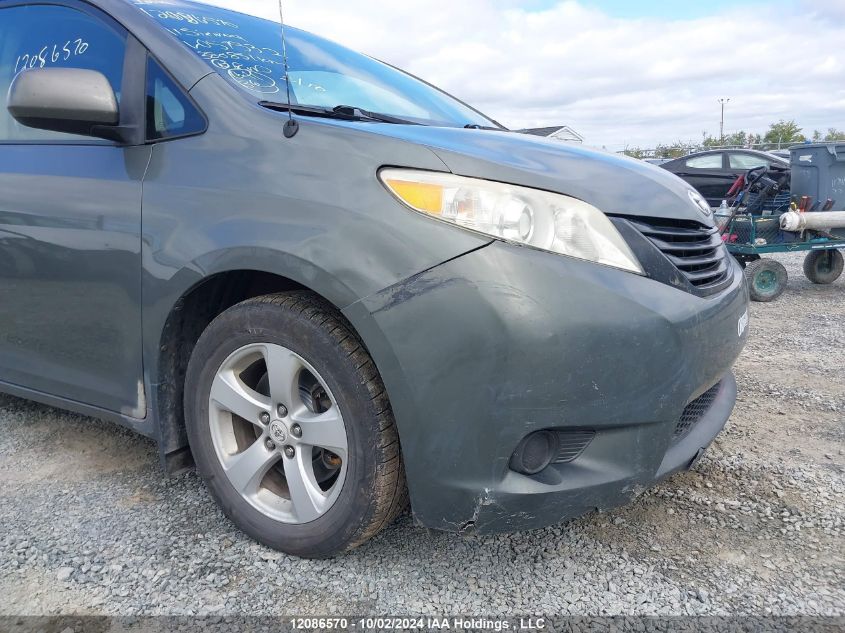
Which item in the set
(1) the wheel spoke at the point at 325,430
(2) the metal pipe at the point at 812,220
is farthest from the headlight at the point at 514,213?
(2) the metal pipe at the point at 812,220

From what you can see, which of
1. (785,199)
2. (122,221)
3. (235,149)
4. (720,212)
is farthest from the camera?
(785,199)

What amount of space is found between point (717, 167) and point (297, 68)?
34.1 ft

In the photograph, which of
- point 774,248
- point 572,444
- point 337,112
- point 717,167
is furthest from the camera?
point 717,167

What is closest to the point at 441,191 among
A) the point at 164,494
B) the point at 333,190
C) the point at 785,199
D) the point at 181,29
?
the point at 333,190

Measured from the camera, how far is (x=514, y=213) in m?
1.71

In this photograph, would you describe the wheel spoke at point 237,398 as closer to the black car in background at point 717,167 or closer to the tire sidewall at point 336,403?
the tire sidewall at point 336,403

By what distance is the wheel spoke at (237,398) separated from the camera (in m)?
1.99

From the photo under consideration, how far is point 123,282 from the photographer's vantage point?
212 cm

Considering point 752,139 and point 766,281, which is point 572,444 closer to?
point 766,281

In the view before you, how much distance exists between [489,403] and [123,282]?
126 centimetres

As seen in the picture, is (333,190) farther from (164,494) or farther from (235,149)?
(164,494)

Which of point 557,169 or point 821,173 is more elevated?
point 821,173

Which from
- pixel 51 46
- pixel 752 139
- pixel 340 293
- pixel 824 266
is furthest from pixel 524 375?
pixel 752 139

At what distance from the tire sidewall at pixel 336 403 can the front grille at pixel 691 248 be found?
3.00ft
